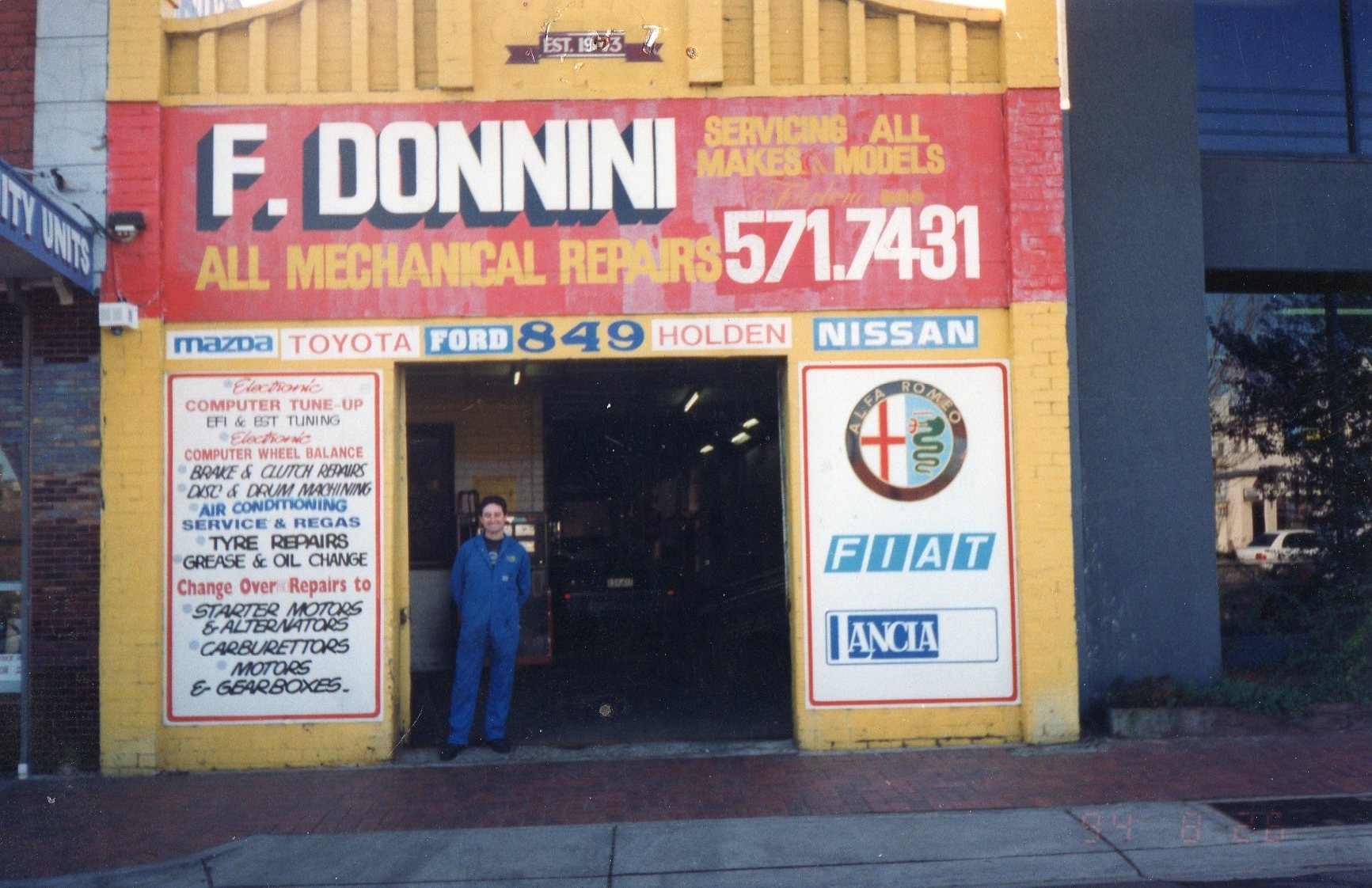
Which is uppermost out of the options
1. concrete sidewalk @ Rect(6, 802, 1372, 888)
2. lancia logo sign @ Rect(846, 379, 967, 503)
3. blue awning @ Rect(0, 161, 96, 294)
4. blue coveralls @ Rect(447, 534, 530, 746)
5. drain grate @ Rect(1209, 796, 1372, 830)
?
blue awning @ Rect(0, 161, 96, 294)

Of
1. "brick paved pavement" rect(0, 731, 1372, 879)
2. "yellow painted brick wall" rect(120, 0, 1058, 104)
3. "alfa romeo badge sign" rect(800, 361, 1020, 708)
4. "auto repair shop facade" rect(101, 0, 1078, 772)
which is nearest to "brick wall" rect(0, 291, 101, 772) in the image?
"auto repair shop facade" rect(101, 0, 1078, 772)

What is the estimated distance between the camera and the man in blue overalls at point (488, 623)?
916 centimetres

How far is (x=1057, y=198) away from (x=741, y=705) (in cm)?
524

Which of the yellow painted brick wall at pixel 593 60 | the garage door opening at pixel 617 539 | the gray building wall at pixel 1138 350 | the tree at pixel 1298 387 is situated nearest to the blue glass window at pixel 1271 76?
the gray building wall at pixel 1138 350

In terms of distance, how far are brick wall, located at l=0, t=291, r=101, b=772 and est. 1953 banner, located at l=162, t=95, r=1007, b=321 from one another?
3.29ft

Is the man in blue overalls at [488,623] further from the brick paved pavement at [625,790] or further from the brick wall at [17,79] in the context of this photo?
the brick wall at [17,79]

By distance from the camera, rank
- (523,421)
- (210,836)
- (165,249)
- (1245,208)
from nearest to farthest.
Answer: (210,836), (165,249), (1245,208), (523,421)

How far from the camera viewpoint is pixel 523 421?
14.8 metres

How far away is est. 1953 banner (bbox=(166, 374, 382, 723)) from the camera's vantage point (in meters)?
8.98

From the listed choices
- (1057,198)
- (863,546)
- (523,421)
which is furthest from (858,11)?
(523,421)

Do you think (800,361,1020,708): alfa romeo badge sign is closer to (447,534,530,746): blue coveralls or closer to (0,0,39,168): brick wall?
(447,534,530,746): blue coveralls

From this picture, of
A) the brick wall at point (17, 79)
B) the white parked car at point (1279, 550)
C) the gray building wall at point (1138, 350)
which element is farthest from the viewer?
the white parked car at point (1279, 550)

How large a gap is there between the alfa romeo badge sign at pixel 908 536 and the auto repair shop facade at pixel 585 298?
1.0 inches

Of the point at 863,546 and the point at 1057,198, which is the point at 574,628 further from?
the point at 1057,198
